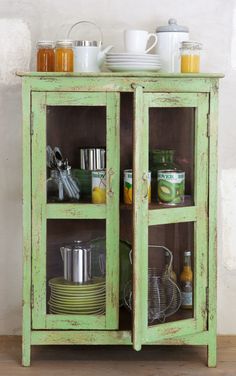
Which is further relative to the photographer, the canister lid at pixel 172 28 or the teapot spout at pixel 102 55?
the canister lid at pixel 172 28

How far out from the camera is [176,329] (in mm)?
3318

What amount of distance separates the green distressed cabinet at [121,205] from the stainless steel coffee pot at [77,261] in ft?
0.09

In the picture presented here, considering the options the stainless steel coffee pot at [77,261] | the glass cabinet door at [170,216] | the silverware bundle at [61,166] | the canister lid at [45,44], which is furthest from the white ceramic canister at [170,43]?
the stainless steel coffee pot at [77,261]

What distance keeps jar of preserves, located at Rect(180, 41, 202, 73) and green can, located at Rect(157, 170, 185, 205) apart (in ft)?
1.40

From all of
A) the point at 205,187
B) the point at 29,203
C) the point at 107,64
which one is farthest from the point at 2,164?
the point at 205,187

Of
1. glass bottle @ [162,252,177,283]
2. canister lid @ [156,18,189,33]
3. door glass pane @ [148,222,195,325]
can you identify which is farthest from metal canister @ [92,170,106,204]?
canister lid @ [156,18,189,33]

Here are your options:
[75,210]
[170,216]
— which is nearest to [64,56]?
[75,210]

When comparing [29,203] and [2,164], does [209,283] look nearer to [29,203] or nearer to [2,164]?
[29,203]

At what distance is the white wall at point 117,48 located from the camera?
3.62 m

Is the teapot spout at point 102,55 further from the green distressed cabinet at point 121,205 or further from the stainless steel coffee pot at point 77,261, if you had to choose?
the stainless steel coffee pot at point 77,261

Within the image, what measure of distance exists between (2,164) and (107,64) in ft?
2.40

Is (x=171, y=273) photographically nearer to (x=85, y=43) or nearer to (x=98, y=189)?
(x=98, y=189)

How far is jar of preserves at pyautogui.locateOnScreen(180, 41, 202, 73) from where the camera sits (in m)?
3.34

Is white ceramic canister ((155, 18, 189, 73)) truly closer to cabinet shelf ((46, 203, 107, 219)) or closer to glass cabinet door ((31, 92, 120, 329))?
glass cabinet door ((31, 92, 120, 329))
